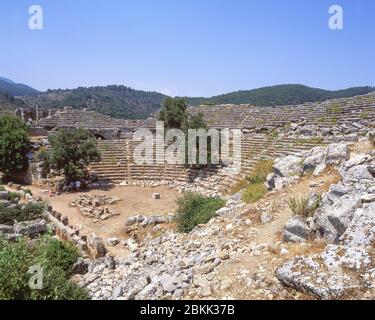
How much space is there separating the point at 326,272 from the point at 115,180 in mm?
20012

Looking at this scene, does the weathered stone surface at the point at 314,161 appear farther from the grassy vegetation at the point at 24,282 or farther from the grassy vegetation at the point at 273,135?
the grassy vegetation at the point at 273,135

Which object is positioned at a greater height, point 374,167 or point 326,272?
point 374,167

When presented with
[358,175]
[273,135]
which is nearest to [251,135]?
[273,135]

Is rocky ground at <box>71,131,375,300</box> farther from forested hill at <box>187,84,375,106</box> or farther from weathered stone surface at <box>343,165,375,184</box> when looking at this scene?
forested hill at <box>187,84,375,106</box>

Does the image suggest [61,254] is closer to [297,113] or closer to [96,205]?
[96,205]

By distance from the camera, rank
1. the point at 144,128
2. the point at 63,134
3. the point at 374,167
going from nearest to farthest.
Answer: the point at 374,167 → the point at 63,134 → the point at 144,128

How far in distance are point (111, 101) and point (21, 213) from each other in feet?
363

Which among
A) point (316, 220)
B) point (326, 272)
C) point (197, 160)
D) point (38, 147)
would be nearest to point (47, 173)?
point (38, 147)

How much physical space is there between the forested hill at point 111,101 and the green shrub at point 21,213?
2860 inches

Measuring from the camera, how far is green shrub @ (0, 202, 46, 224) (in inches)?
574

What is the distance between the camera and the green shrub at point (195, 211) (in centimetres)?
1181

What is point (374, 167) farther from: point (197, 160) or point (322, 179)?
point (197, 160)

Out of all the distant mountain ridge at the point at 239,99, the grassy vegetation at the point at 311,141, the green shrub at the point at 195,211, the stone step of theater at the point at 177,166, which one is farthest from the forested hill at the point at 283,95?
the green shrub at the point at 195,211

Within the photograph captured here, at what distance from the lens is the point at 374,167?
8609mm
